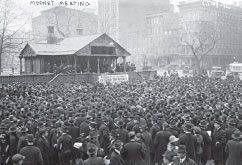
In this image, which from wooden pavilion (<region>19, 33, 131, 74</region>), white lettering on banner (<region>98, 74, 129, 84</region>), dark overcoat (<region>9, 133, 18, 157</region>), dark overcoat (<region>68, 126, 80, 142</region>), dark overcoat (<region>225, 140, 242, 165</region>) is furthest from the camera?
wooden pavilion (<region>19, 33, 131, 74</region>)

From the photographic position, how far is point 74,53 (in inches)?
1414

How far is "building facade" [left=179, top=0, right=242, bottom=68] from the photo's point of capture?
74.8m

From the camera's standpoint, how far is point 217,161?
10.5 meters

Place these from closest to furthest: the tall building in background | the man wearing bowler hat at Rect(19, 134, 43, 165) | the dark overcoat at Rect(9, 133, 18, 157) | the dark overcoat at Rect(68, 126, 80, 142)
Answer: the man wearing bowler hat at Rect(19, 134, 43, 165), the dark overcoat at Rect(9, 133, 18, 157), the dark overcoat at Rect(68, 126, 80, 142), the tall building in background

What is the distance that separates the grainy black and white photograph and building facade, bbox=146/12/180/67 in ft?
0.92

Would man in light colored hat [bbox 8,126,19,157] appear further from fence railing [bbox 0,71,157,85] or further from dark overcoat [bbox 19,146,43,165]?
fence railing [bbox 0,71,157,85]

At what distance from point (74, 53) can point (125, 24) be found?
57.3 meters

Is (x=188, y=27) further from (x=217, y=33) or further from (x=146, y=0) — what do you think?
(x=146, y=0)

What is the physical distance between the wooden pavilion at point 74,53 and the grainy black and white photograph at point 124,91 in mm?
133

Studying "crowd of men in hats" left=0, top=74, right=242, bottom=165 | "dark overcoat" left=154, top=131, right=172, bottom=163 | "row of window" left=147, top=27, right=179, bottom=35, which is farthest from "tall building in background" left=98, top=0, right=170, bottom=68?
"dark overcoat" left=154, top=131, right=172, bottom=163

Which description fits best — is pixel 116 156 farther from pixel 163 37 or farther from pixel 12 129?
pixel 163 37

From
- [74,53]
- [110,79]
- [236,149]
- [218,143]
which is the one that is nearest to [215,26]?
[74,53]

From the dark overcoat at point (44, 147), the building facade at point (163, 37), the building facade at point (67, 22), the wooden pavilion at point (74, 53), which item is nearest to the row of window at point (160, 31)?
the building facade at point (163, 37)

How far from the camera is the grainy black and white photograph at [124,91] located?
8.59m
